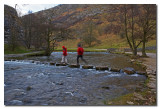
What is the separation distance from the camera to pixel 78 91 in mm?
6148

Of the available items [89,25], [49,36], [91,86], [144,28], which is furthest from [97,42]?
[91,86]

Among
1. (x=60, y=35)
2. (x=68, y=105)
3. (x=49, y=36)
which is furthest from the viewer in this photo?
(x=49, y=36)

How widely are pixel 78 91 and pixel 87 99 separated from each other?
0.99 metres

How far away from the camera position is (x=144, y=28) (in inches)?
727

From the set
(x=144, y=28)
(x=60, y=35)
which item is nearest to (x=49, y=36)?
(x=60, y=35)

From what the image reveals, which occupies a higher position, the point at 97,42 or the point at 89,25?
the point at 89,25

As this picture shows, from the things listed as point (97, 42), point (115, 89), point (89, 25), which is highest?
point (89, 25)

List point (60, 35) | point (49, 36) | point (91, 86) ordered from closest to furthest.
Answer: point (91, 86)
point (60, 35)
point (49, 36)

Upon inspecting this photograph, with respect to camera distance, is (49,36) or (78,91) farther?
(49,36)

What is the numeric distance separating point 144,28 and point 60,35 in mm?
13264
